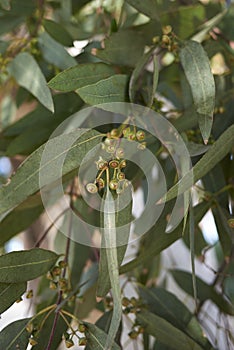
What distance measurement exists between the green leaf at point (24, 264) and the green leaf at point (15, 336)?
0.04 metres

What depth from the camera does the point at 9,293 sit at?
1.89 feet

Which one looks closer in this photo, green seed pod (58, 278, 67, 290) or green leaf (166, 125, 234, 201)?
green leaf (166, 125, 234, 201)

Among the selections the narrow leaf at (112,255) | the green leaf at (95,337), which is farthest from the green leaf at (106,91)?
the green leaf at (95,337)

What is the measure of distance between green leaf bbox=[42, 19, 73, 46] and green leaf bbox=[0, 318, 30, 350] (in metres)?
0.33

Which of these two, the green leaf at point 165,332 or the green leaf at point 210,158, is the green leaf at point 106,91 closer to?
the green leaf at point 210,158

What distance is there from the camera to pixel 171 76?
83 centimetres

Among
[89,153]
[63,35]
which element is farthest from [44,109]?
[89,153]

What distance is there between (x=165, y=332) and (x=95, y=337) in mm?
99

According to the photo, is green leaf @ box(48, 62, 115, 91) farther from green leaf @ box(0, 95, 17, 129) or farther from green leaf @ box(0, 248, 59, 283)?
green leaf @ box(0, 95, 17, 129)

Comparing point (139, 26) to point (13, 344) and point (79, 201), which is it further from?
point (13, 344)

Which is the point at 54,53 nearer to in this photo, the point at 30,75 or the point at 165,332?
the point at 30,75

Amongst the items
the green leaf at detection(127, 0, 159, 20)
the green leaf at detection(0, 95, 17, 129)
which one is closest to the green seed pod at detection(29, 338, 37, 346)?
the green leaf at detection(127, 0, 159, 20)

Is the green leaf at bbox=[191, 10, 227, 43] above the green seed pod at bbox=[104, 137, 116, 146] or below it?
above

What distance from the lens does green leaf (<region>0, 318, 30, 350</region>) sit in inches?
22.8
